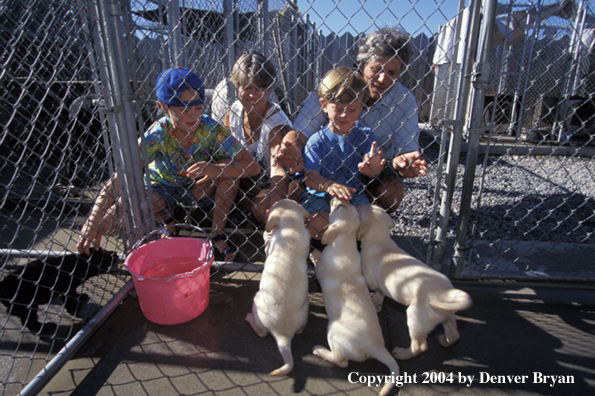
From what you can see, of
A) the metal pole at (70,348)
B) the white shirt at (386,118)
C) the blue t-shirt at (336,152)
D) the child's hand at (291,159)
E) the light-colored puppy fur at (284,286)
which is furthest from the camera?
the white shirt at (386,118)

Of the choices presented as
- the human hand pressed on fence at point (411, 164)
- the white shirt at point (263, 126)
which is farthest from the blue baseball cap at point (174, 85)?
the human hand pressed on fence at point (411, 164)

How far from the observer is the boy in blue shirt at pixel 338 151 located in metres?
2.30

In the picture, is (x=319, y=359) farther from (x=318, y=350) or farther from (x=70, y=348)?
(x=70, y=348)

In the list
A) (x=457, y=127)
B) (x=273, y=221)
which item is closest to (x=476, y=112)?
(x=457, y=127)

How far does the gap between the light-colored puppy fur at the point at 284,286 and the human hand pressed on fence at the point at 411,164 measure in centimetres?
80

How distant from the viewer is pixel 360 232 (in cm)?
217

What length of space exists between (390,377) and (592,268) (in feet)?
6.88

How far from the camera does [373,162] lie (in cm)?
222

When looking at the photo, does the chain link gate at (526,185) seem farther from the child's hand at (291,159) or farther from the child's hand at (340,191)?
the child's hand at (291,159)

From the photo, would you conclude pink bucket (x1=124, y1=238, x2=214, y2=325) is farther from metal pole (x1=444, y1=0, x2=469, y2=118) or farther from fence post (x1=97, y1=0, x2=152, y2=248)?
metal pole (x1=444, y1=0, x2=469, y2=118)

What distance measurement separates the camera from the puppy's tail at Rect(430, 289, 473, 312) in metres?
1.58

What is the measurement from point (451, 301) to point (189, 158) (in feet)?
6.96

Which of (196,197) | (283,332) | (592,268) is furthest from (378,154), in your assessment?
(592,268)

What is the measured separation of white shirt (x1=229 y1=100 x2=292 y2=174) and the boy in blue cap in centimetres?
31
